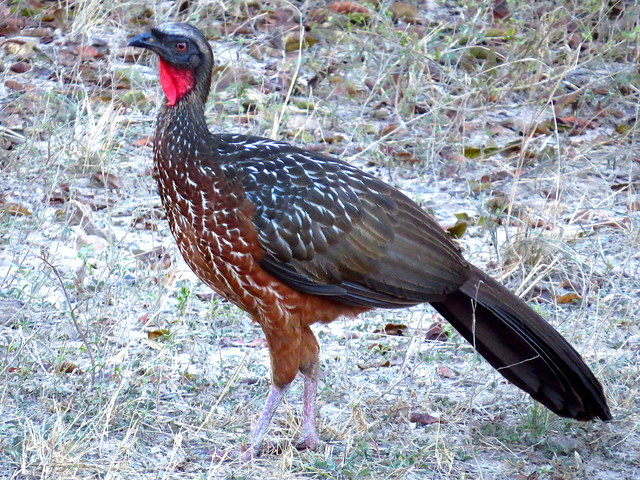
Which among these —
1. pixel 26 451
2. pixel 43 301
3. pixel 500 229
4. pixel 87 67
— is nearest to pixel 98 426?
pixel 26 451

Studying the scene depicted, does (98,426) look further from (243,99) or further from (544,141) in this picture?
(544,141)

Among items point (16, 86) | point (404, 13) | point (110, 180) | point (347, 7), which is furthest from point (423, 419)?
point (404, 13)

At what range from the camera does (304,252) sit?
4.25 meters

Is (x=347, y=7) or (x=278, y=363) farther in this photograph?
(x=347, y=7)

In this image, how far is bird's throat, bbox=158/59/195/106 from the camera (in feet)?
14.5

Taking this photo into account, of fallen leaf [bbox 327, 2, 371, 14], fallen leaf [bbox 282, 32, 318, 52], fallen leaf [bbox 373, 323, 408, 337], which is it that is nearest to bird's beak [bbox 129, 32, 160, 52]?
fallen leaf [bbox 373, 323, 408, 337]

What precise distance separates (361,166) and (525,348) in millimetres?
2799

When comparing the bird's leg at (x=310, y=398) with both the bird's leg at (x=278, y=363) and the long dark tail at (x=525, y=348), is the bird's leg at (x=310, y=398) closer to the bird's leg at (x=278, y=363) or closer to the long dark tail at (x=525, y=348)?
the bird's leg at (x=278, y=363)

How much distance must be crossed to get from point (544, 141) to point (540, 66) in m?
0.81

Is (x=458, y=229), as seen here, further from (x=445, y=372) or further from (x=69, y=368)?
(x=69, y=368)

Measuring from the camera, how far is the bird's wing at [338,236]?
4211 millimetres

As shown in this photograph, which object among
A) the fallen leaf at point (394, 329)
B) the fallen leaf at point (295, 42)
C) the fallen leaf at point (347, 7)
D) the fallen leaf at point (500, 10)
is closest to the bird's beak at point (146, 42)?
the fallen leaf at point (394, 329)

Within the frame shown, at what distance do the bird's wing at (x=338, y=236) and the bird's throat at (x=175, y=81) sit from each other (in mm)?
366

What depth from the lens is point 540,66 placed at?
767 cm
